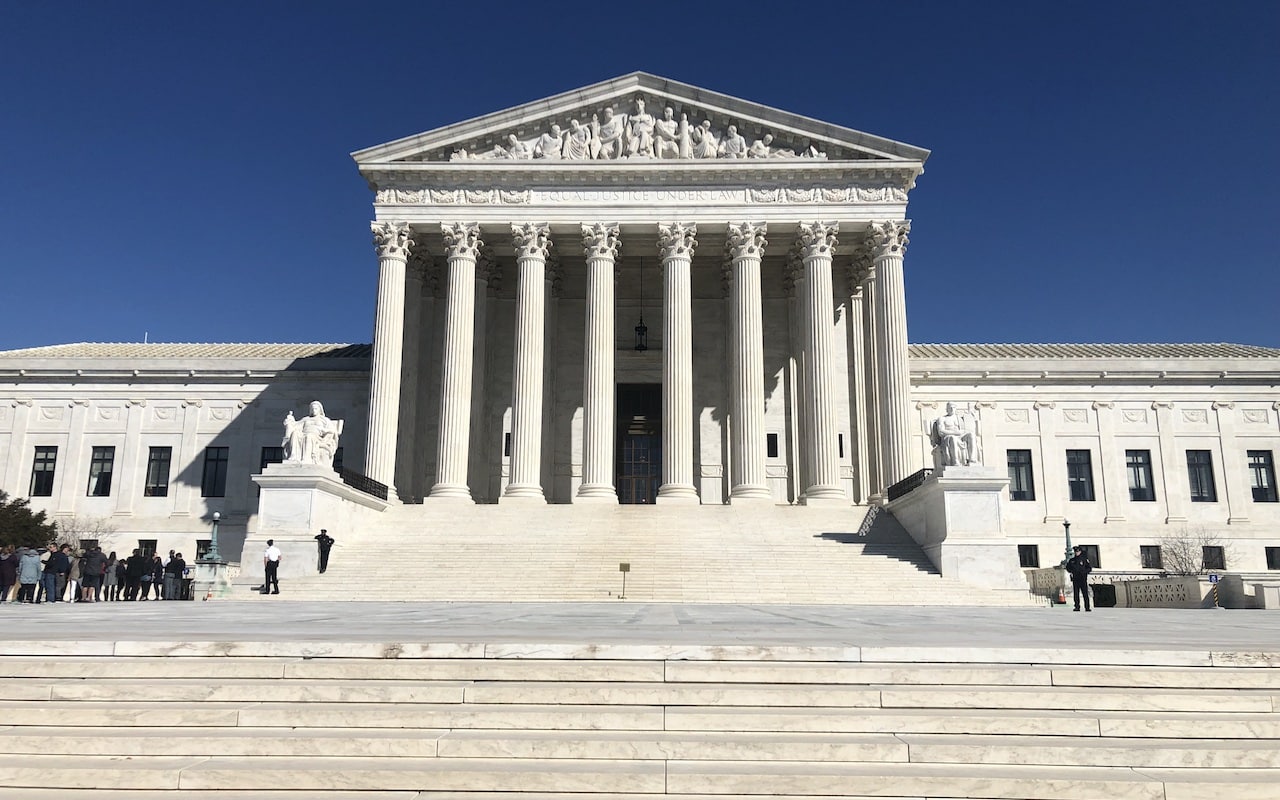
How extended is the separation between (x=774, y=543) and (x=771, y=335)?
17514 millimetres

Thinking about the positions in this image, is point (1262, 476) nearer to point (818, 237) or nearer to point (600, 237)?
point (818, 237)

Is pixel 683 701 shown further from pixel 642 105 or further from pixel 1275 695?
pixel 642 105

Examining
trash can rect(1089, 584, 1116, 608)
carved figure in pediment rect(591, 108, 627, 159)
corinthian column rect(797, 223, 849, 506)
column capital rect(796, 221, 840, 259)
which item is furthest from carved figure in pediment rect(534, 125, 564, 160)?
trash can rect(1089, 584, 1116, 608)

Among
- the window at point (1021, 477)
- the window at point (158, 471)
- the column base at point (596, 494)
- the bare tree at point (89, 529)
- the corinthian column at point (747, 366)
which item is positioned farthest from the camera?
the window at point (158, 471)

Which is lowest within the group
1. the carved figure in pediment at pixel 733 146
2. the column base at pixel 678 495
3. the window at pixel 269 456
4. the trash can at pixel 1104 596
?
the trash can at pixel 1104 596

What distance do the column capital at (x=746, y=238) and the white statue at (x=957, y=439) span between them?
1321cm

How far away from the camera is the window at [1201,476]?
45188 mm

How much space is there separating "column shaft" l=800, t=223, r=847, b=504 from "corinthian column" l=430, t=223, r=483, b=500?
1447 cm

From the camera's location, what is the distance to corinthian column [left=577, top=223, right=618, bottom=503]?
37.7m

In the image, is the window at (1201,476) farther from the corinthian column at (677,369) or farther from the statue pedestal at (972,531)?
the corinthian column at (677,369)

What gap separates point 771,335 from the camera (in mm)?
46188

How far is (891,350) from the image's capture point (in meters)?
38.7

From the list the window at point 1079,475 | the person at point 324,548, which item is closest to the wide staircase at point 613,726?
the person at point 324,548

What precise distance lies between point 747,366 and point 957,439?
36.4ft
